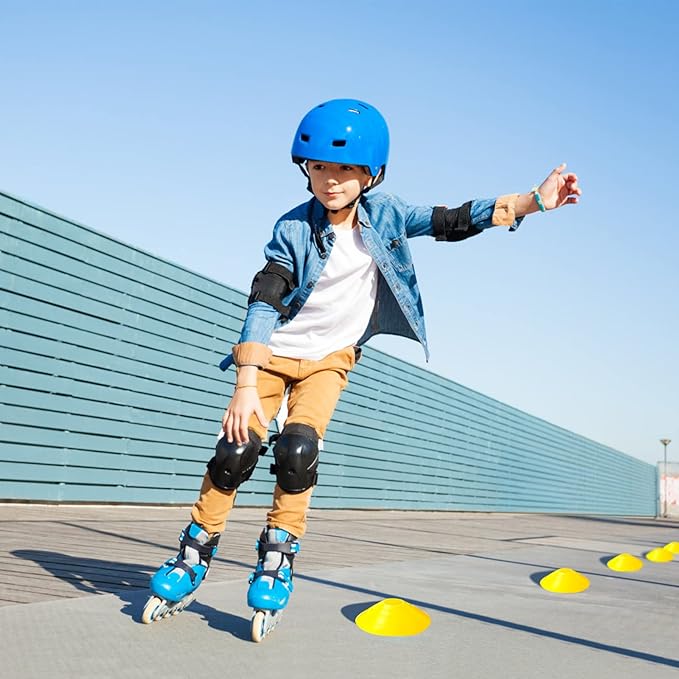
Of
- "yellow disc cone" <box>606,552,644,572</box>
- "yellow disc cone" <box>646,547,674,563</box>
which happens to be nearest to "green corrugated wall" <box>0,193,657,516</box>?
"yellow disc cone" <box>606,552,644,572</box>

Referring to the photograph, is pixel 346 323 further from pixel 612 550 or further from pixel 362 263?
pixel 612 550

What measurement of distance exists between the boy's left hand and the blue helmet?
20.7 inches

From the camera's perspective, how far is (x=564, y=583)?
4.00 meters

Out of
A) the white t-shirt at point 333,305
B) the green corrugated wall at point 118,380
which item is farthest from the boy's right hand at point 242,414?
the green corrugated wall at point 118,380

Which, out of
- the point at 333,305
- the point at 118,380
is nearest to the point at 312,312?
the point at 333,305

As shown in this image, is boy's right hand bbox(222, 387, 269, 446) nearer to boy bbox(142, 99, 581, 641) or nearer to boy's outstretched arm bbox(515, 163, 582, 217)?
boy bbox(142, 99, 581, 641)

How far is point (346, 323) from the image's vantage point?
8.90 feet

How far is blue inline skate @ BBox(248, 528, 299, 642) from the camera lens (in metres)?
2.29

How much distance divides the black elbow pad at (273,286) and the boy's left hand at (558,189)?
83cm

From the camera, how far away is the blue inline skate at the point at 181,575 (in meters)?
2.38

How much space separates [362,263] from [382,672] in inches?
49.3

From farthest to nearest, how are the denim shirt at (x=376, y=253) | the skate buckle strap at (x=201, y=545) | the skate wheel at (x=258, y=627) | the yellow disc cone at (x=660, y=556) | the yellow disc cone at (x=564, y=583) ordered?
the yellow disc cone at (x=660, y=556) < the yellow disc cone at (x=564, y=583) < the denim shirt at (x=376, y=253) < the skate buckle strap at (x=201, y=545) < the skate wheel at (x=258, y=627)

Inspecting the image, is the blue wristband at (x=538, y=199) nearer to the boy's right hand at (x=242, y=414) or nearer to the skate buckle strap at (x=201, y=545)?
the boy's right hand at (x=242, y=414)

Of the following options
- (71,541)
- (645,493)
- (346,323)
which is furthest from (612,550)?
(645,493)
